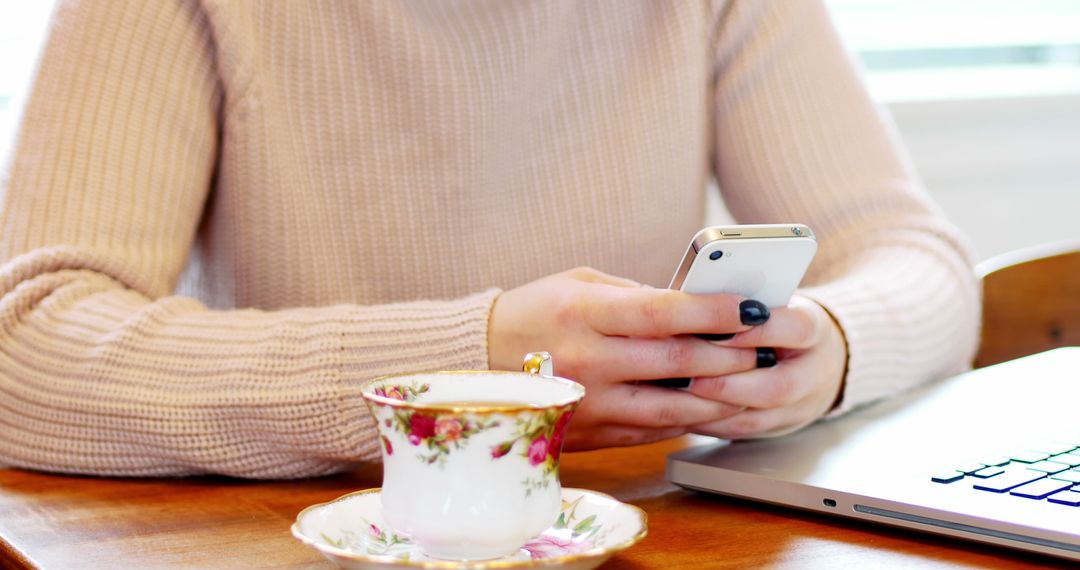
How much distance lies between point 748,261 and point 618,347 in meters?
0.10

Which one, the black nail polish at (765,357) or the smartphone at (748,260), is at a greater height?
the smartphone at (748,260)

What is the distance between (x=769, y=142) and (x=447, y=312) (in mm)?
486

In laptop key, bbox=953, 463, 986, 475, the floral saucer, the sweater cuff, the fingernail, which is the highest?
the fingernail

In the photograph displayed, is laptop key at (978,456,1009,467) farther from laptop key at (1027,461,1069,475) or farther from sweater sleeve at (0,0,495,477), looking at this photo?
sweater sleeve at (0,0,495,477)

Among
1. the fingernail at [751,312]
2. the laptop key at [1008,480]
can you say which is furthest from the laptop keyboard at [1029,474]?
the fingernail at [751,312]

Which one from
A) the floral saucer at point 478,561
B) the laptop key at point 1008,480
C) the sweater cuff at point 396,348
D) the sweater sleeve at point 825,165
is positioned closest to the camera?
the floral saucer at point 478,561

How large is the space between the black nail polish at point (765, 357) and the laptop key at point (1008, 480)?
0.52ft

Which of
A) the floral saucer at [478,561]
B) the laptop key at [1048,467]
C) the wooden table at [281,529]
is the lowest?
the wooden table at [281,529]

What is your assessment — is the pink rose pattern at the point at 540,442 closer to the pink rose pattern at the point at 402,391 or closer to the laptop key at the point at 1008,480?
the pink rose pattern at the point at 402,391

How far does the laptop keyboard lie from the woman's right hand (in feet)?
0.44

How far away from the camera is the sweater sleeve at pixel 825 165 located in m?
0.93

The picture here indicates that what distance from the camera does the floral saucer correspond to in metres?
0.41

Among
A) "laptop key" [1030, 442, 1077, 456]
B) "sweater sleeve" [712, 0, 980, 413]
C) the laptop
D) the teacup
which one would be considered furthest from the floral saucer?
"sweater sleeve" [712, 0, 980, 413]

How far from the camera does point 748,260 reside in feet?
1.87
